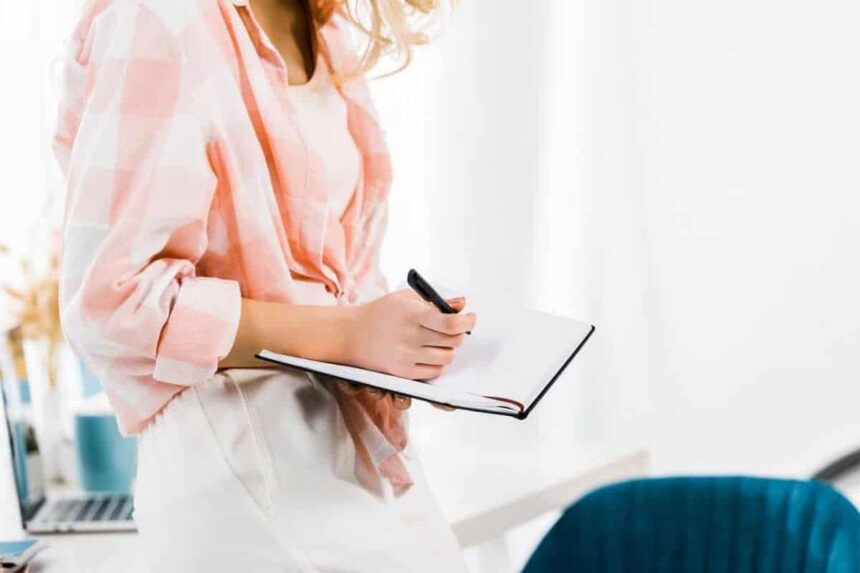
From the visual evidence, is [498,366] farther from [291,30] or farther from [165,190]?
[291,30]

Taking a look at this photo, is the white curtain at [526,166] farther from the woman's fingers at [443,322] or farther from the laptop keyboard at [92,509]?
the woman's fingers at [443,322]

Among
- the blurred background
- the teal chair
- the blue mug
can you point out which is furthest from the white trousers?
the blurred background

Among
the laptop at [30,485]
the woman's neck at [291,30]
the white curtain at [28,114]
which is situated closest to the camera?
the woman's neck at [291,30]

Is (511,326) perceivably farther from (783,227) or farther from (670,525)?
(783,227)

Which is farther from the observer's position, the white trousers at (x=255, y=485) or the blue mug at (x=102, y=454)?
the blue mug at (x=102, y=454)

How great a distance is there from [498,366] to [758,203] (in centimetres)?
111

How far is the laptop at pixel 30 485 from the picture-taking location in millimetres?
1320

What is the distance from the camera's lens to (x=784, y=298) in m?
1.89

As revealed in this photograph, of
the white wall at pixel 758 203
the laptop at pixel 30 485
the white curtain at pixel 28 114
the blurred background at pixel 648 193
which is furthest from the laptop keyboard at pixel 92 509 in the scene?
the white wall at pixel 758 203

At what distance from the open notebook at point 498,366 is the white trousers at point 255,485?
7 cm

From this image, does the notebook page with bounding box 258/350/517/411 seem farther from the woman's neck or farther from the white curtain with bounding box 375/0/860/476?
the white curtain with bounding box 375/0/860/476

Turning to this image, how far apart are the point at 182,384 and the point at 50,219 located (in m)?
0.93

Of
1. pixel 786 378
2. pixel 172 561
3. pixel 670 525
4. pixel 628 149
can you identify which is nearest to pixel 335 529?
pixel 172 561

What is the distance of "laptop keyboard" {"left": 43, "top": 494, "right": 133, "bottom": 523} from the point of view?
136cm
